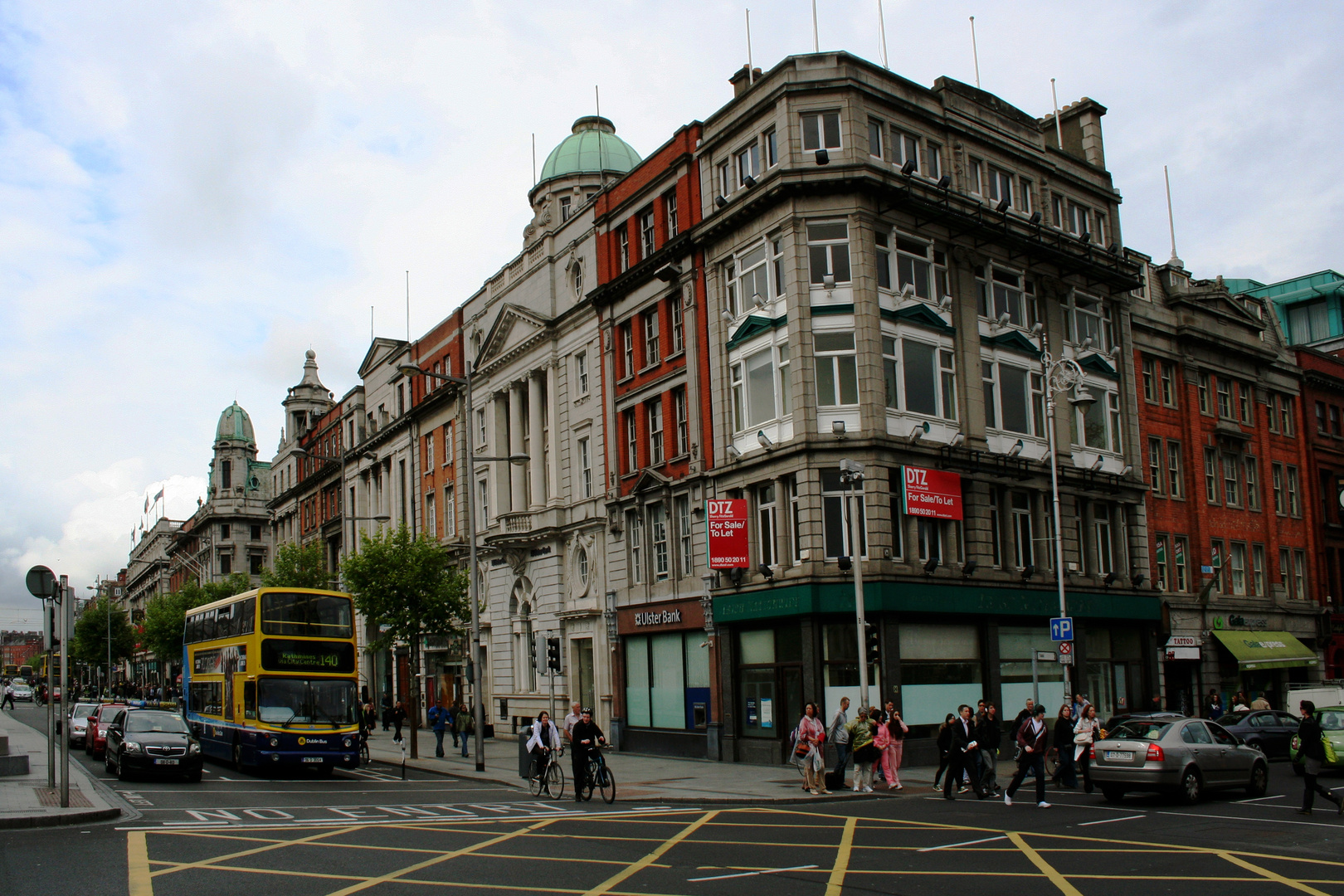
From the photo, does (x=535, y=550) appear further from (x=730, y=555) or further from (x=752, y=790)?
(x=752, y=790)

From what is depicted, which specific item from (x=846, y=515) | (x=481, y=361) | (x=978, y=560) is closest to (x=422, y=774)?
(x=846, y=515)

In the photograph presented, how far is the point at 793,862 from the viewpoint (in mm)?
14039

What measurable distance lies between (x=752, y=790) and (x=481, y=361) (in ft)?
98.0

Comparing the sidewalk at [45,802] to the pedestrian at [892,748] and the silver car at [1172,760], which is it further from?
the silver car at [1172,760]

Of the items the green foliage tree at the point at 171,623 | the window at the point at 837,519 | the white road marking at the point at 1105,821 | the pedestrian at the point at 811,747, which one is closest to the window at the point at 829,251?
the window at the point at 837,519

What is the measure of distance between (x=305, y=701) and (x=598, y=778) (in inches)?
420

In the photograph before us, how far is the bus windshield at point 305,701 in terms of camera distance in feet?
95.9

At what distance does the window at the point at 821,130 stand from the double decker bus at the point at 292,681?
17594 millimetres

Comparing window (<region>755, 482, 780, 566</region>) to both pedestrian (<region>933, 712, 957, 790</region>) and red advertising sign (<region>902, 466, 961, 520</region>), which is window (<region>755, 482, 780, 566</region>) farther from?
pedestrian (<region>933, 712, 957, 790</region>)

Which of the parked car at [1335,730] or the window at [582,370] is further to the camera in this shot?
the window at [582,370]

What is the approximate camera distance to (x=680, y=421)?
1428 inches

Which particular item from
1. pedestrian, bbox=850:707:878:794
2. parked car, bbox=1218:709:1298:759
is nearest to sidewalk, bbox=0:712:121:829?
pedestrian, bbox=850:707:878:794

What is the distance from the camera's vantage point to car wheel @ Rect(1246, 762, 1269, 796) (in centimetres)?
2198

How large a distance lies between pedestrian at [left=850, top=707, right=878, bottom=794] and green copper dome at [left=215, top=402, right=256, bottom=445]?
350 feet
